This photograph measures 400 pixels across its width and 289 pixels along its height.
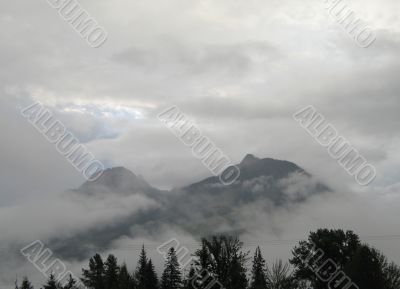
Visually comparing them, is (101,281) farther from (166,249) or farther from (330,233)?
(330,233)

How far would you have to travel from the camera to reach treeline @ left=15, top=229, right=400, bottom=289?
211 feet

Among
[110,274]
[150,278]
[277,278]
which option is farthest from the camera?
[150,278]

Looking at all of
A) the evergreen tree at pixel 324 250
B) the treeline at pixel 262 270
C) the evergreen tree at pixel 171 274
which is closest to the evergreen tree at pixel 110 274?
the treeline at pixel 262 270

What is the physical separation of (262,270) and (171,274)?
24629mm

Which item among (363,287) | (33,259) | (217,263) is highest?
(33,259)

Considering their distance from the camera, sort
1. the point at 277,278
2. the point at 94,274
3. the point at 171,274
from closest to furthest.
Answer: the point at 277,278
the point at 171,274
the point at 94,274

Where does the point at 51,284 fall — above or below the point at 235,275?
above

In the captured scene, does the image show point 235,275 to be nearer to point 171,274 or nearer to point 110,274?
point 110,274

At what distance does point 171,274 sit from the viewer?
358ft

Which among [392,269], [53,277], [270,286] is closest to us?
[270,286]

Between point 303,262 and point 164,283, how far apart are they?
3060 centimetres

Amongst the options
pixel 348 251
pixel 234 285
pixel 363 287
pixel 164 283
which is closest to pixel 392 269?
pixel 348 251

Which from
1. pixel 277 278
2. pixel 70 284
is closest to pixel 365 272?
pixel 277 278

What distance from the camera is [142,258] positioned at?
11106 centimetres
